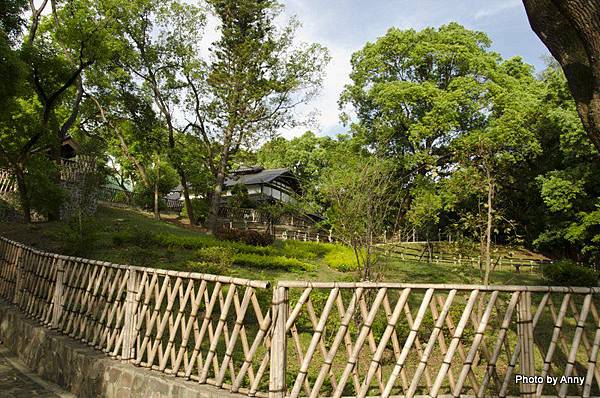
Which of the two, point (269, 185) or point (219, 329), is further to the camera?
point (269, 185)

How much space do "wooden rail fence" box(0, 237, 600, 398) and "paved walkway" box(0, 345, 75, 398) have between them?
71 centimetres

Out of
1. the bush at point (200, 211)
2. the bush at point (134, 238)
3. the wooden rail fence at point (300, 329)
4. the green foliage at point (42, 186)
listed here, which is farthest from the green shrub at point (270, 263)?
the bush at point (200, 211)

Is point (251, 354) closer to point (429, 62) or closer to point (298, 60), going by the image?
point (298, 60)

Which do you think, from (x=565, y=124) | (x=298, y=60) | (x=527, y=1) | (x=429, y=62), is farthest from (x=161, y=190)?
(x=527, y=1)

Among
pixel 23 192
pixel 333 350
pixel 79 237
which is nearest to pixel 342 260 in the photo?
pixel 79 237

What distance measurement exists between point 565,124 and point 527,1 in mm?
18857

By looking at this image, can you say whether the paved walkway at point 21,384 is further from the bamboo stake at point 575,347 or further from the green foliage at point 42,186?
the green foliage at point 42,186

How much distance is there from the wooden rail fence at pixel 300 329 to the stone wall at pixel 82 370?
0.16 m

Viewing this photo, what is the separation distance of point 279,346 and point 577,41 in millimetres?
4266

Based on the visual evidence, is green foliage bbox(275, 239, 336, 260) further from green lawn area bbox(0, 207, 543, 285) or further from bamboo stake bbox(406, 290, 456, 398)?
bamboo stake bbox(406, 290, 456, 398)

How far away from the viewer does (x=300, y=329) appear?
882cm

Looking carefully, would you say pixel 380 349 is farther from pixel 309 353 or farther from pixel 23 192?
pixel 23 192

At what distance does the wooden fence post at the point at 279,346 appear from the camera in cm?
385

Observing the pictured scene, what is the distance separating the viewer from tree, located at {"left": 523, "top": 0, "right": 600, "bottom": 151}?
4.07m
